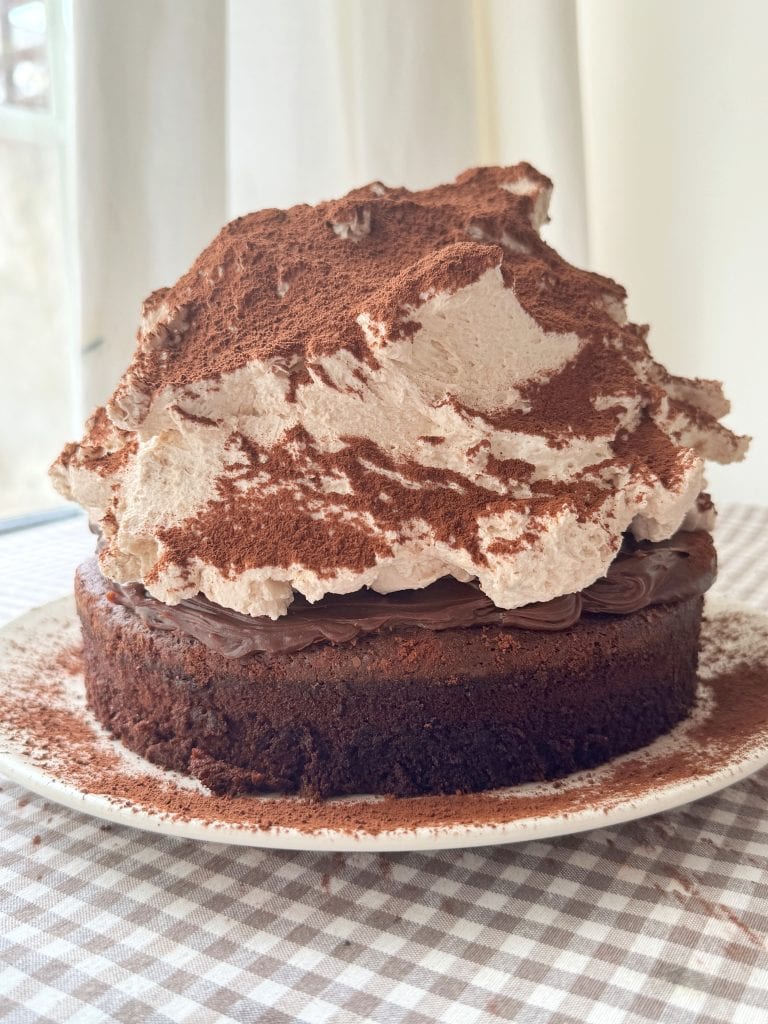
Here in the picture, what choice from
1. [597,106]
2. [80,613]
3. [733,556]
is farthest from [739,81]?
[80,613]

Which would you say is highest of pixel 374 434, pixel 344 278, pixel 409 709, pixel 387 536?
pixel 344 278

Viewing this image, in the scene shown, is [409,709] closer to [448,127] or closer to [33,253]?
[448,127]

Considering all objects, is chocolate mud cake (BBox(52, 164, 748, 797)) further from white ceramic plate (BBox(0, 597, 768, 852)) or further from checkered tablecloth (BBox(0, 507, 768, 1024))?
checkered tablecloth (BBox(0, 507, 768, 1024))

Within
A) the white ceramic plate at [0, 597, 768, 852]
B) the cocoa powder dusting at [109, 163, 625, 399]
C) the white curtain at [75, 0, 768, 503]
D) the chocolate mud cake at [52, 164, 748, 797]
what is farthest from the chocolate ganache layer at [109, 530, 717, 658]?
the white curtain at [75, 0, 768, 503]

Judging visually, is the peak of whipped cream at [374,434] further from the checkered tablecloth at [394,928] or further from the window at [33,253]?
the window at [33,253]

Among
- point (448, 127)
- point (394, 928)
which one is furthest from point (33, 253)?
point (394, 928)
